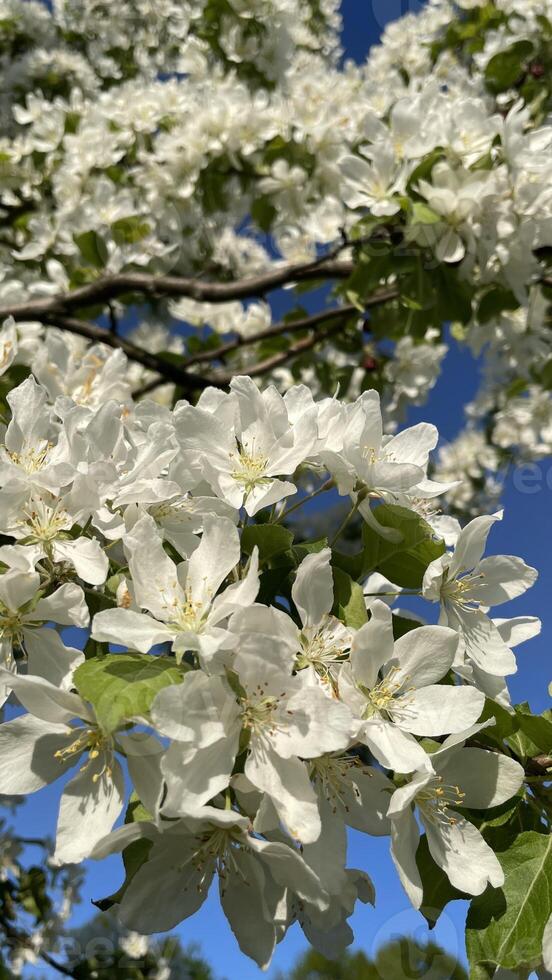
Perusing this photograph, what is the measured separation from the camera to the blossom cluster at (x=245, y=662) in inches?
35.2

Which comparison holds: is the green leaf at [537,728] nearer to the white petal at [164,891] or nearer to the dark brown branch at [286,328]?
the white petal at [164,891]

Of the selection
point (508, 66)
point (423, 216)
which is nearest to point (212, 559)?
point (423, 216)

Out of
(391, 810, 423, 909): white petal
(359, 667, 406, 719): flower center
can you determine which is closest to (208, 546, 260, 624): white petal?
(359, 667, 406, 719): flower center

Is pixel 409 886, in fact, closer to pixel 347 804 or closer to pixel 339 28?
pixel 347 804

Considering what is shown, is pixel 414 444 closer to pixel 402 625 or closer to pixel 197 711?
pixel 402 625

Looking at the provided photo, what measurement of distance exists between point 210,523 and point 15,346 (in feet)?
2.75

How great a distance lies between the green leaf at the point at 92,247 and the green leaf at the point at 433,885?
2.44m

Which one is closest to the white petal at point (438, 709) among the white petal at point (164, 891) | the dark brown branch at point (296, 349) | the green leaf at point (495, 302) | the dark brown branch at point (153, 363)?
the white petal at point (164, 891)

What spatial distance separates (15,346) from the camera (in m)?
1.65

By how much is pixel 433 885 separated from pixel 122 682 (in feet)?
1.85

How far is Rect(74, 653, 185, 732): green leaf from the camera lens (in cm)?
84

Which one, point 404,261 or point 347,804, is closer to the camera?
point 347,804

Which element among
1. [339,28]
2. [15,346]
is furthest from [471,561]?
[339,28]

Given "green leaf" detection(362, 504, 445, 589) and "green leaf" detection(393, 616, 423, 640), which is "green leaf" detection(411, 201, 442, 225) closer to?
"green leaf" detection(362, 504, 445, 589)
